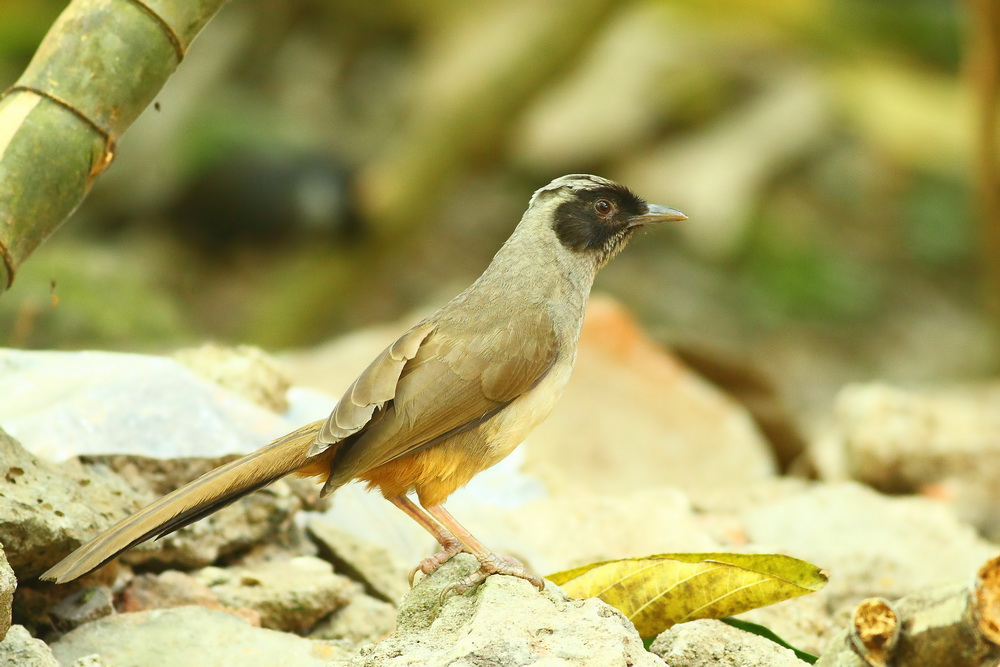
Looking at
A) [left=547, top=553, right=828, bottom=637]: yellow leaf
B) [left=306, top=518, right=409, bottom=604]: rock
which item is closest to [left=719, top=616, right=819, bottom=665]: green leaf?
[left=547, top=553, right=828, bottom=637]: yellow leaf

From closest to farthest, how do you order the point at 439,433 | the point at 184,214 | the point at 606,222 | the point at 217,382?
1. the point at 439,433
2. the point at 606,222
3. the point at 217,382
4. the point at 184,214

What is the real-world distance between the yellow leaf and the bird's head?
106 cm

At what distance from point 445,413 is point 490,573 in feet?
1.60

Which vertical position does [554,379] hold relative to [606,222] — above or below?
below

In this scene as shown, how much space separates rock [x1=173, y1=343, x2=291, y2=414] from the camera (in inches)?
147

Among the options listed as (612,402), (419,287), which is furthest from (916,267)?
(612,402)

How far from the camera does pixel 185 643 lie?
8.79 feet

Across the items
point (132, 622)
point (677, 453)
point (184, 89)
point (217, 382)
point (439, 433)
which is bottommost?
point (132, 622)

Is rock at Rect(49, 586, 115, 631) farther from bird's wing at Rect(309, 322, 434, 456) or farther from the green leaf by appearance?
the green leaf

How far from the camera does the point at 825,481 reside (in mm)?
4980

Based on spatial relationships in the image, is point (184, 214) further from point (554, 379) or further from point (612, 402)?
point (554, 379)

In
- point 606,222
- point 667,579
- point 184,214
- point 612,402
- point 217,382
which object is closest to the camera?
point 667,579

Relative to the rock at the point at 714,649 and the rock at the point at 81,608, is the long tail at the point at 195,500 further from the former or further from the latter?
the rock at the point at 714,649

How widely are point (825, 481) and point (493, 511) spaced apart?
5.74 ft
